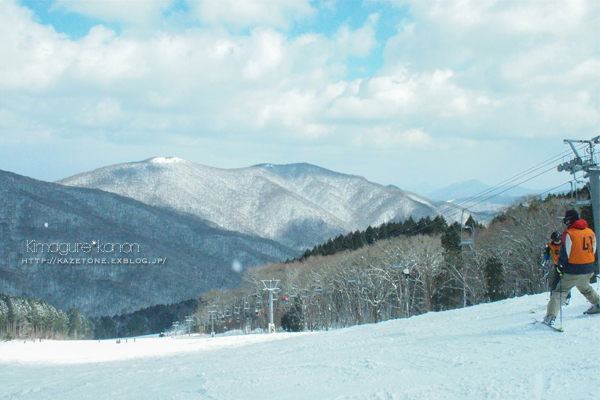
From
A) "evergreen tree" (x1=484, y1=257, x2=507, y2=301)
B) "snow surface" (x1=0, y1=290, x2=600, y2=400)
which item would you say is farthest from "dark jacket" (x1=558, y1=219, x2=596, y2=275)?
"evergreen tree" (x1=484, y1=257, x2=507, y2=301)

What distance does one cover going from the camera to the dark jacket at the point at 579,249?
9391mm

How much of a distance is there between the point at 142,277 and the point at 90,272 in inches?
652

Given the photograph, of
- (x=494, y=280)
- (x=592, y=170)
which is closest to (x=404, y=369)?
(x=592, y=170)

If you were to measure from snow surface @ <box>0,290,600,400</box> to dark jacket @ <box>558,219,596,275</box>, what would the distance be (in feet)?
3.37

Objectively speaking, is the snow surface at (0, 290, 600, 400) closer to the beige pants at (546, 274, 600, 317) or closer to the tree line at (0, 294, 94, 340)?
the beige pants at (546, 274, 600, 317)

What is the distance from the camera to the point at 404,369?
8273 mm

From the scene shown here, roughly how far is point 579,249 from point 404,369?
3.78m

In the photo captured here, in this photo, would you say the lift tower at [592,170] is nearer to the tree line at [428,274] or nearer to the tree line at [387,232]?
the tree line at [428,274]

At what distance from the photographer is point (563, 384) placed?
6.48 meters

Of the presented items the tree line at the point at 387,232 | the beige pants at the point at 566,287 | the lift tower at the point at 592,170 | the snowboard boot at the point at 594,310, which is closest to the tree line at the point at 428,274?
the tree line at the point at 387,232

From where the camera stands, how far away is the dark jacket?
939 cm

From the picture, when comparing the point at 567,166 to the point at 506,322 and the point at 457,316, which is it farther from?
the point at 506,322

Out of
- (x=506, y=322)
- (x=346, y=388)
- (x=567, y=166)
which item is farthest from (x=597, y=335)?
(x=567, y=166)

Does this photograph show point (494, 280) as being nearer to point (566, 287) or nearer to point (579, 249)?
point (566, 287)
